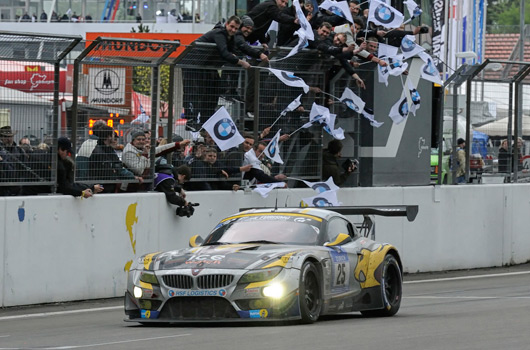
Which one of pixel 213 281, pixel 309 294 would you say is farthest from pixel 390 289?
pixel 213 281

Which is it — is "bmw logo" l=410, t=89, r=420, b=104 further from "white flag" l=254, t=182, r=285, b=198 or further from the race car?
the race car

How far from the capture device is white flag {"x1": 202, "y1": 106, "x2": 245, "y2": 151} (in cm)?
1791

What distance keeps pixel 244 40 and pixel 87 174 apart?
10.6 ft

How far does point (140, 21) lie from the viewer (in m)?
61.1

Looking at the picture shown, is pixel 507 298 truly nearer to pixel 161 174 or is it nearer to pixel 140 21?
pixel 161 174

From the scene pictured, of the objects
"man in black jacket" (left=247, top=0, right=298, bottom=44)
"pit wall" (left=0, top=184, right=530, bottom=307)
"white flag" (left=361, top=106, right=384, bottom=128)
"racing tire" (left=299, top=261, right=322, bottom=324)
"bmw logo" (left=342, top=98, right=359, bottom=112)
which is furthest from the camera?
"white flag" (left=361, top=106, right=384, bottom=128)

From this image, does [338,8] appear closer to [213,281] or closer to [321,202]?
[321,202]

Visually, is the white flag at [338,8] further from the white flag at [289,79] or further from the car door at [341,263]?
the car door at [341,263]

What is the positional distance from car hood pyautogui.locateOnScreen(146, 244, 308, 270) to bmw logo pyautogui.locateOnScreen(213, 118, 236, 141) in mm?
5342

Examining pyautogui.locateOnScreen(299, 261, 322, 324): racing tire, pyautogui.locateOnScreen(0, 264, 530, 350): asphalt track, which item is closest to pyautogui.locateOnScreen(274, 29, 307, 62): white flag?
pyautogui.locateOnScreen(0, 264, 530, 350): asphalt track

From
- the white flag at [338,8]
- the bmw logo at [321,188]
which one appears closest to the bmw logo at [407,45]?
the white flag at [338,8]

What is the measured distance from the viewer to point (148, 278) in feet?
40.1

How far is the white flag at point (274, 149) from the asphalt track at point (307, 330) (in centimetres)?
389

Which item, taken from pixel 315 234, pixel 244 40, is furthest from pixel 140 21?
pixel 315 234
